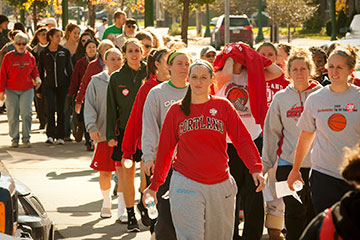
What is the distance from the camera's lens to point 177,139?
655 cm

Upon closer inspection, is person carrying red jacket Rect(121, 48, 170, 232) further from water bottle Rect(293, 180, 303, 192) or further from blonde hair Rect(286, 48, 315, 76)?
water bottle Rect(293, 180, 303, 192)

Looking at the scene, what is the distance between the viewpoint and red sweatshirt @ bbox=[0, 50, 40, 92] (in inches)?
599

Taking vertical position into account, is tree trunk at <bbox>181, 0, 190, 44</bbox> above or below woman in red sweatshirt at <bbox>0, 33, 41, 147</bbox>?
above

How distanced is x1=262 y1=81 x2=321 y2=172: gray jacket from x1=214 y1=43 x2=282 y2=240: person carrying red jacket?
296mm

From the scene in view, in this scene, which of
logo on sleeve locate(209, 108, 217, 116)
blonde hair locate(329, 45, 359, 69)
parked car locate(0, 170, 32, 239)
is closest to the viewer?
parked car locate(0, 170, 32, 239)

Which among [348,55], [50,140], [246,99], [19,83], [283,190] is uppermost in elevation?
[348,55]

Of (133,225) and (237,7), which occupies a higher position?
(237,7)

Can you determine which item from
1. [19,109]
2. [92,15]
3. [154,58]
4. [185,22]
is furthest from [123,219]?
[92,15]

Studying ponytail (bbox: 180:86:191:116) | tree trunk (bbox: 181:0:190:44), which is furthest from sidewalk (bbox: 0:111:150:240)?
tree trunk (bbox: 181:0:190:44)

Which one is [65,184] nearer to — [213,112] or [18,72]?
[18,72]

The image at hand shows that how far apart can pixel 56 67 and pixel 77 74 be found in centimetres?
133

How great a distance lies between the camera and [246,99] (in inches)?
322

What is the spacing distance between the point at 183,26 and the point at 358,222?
1773 centimetres

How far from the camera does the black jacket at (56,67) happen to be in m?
15.8
